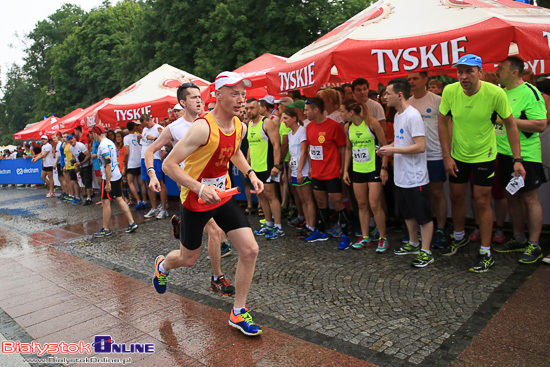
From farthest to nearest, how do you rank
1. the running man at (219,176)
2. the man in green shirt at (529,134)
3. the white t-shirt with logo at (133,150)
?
the white t-shirt with logo at (133,150), the man in green shirt at (529,134), the running man at (219,176)

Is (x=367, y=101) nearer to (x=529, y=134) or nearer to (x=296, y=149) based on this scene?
(x=296, y=149)

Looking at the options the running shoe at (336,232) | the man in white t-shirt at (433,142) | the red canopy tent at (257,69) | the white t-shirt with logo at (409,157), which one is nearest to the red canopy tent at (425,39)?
the man in white t-shirt at (433,142)

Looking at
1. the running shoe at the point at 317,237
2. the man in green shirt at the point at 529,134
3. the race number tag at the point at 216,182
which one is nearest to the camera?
the race number tag at the point at 216,182

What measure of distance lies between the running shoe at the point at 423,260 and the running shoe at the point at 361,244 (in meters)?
0.99

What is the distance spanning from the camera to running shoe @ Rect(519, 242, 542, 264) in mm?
4746

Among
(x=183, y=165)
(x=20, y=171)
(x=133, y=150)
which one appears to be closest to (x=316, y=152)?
(x=183, y=165)

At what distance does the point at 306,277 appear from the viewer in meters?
5.05

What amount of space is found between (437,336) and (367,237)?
2.69 meters

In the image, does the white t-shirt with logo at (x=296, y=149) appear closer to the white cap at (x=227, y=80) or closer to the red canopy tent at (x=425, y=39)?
the red canopy tent at (x=425, y=39)

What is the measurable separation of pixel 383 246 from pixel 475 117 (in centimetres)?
202

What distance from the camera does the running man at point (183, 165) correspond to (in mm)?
4742

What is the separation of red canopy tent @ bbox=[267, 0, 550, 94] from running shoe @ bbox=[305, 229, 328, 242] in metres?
2.27

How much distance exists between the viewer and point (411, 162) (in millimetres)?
5152

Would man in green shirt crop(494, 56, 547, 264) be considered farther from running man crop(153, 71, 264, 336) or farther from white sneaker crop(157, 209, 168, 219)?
white sneaker crop(157, 209, 168, 219)
